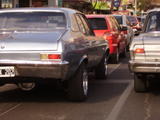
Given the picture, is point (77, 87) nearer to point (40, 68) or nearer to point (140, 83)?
point (40, 68)

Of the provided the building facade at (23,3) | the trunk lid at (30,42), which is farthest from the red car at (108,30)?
the building facade at (23,3)

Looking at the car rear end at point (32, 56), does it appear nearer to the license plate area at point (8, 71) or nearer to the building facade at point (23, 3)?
the license plate area at point (8, 71)

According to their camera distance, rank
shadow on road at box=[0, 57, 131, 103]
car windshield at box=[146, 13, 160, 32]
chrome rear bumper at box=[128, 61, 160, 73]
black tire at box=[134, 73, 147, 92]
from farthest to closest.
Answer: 1. car windshield at box=[146, 13, 160, 32]
2. black tire at box=[134, 73, 147, 92]
3. shadow on road at box=[0, 57, 131, 103]
4. chrome rear bumper at box=[128, 61, 160, 73]

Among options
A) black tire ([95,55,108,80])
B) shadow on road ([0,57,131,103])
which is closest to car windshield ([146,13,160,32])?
shadow on road ([0,57,131,103])

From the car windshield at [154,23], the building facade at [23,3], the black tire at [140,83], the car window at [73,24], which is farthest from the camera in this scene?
the building facade at [23,3]

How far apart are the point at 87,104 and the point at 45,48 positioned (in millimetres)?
1470

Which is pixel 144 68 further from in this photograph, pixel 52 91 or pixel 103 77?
pixel 103 77

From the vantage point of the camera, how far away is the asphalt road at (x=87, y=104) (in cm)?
703

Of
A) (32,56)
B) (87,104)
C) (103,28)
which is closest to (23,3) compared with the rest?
(103,28)

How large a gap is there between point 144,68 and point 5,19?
281 cm

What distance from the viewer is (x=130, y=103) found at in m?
8.05

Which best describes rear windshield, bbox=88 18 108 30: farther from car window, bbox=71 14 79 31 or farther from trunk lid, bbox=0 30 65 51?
trunk lid, bbox=0 30 65 51

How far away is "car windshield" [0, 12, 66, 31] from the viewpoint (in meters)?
8.11

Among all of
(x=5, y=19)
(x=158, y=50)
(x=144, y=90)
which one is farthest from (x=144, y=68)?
(x=5, y=19)
